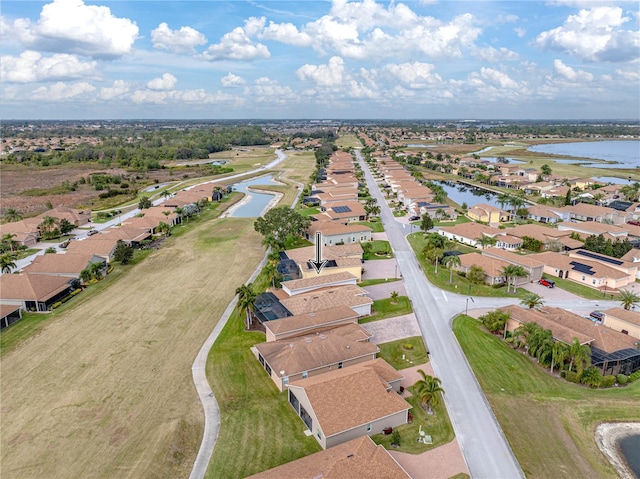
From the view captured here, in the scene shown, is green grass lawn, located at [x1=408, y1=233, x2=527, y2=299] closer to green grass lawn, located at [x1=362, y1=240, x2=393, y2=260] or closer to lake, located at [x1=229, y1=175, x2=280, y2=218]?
green grass lawn, located at [x1=362, y1=240, x2=393, y2=260]

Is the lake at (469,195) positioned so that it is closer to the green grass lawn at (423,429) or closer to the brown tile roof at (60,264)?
the green grass lawn at (423,429)

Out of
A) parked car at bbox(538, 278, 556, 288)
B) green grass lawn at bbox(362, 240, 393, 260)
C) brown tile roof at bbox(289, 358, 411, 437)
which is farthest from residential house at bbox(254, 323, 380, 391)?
parked car at bbox(538, 278, 556, 288)

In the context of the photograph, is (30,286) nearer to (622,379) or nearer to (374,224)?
(374,224)

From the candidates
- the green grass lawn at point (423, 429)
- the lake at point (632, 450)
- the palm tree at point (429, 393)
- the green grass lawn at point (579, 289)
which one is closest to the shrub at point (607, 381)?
the lake at point (632, 450)

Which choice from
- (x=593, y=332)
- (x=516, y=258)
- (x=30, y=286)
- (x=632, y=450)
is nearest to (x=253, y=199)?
(x=30, y=286)

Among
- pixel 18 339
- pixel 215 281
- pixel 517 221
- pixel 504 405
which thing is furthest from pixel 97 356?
pixel 517 221

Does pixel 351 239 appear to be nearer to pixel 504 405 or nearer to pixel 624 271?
pixel 624 271

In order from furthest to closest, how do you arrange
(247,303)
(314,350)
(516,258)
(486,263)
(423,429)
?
(516,258) → (486,263) → (247,303) → (314,350) → (423,429)
